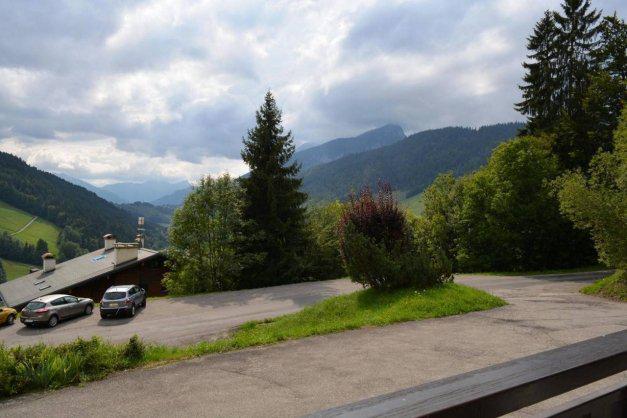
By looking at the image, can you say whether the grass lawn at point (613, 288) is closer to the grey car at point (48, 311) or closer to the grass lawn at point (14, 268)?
the grey car at point (48, 311)

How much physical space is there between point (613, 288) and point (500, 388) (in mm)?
18865

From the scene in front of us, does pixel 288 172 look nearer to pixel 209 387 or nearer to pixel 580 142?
pixel 580 142

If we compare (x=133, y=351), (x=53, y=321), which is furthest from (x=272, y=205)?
(x=133, y=351)

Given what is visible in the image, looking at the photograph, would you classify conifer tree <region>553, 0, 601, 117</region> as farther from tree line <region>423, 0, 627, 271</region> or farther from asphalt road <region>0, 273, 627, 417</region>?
asphalt road <region>0, 273, 627, 417</region>

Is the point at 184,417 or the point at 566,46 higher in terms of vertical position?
the point at 566,46

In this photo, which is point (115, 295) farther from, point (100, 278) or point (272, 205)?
point (100, 278)

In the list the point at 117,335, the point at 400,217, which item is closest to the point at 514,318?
the point at 400,217

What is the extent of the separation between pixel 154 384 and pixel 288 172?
29.9m

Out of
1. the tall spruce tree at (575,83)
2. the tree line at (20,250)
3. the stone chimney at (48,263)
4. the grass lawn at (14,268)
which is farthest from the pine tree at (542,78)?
the tree line at (20,250)

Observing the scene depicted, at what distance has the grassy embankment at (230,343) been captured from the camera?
746 centimetres

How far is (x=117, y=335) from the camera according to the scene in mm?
18422

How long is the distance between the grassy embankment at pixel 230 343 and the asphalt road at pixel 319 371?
38 cm

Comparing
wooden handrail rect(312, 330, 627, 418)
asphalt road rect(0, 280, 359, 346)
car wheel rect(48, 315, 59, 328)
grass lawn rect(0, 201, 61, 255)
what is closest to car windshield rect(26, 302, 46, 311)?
car wheel rect(48, 315, 59, 328)

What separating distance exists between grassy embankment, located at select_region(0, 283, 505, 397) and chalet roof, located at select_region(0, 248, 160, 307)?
92.0ft
